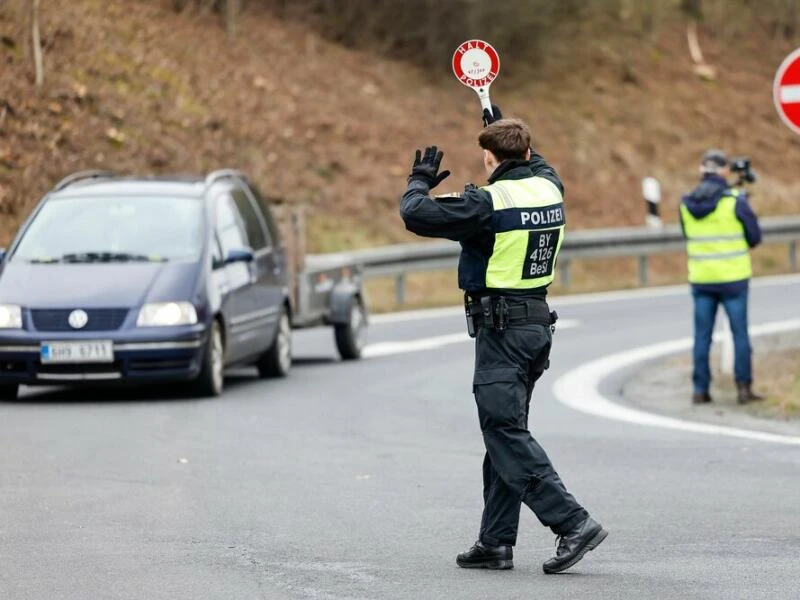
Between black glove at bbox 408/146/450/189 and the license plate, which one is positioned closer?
black glove at bbox 408/146/450/189

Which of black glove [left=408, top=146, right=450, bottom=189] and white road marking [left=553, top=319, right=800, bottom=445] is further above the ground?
black glove [left=408, top=146, right=450, bottom=189]

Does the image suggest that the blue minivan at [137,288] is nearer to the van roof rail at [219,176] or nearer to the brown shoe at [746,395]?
the van roof rail at [219,176]

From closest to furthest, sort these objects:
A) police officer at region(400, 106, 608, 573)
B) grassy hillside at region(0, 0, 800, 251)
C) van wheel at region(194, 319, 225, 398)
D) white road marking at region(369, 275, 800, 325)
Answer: police officer at region(400, 106, 608, 573) → van wheel at region(194, 319, 225, 398) → white road marking at region(369, 275, 800, 325) → grassy hillside at region(0, 0, 800, 251)

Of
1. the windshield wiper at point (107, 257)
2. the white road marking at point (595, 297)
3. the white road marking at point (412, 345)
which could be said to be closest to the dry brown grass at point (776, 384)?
the white road marking at point (412, 345)

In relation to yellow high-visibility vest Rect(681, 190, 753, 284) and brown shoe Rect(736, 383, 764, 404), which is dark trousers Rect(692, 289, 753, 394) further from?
yellow high-visibility vest Rect(681, 190, 753, 284)

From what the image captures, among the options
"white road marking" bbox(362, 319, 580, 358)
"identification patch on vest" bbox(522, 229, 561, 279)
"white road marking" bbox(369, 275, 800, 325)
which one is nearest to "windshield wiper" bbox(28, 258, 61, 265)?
"white road marking" bbox(362, 319, 580, 358)

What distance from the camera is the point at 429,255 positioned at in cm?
2575

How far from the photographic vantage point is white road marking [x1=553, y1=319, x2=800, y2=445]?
482 inches

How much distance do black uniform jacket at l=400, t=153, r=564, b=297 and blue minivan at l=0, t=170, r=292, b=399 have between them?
21.3ft

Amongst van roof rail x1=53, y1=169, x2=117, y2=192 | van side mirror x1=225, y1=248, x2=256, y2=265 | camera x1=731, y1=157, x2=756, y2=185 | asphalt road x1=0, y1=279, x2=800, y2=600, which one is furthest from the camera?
van roof rail x1=53, y1=169, x2=117, y2=192

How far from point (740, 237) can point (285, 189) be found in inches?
641

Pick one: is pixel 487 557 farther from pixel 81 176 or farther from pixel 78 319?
pixel 81 176

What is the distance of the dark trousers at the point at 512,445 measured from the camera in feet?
24.1

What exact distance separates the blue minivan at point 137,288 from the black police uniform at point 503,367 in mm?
6523
